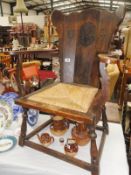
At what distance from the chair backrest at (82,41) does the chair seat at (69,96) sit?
0.12 metres

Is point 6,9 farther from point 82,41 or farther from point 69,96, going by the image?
point 69,96

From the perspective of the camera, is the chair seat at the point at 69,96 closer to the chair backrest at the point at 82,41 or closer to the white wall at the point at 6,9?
the chair backrest at the point at 82,41

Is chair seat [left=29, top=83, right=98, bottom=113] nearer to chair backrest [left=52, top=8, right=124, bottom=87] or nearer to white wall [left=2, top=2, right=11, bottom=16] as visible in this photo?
chair backrest [left=52, top=8, right=124, bottom=87]

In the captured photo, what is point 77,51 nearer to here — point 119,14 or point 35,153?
point 119,14

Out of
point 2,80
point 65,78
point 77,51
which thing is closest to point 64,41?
point 77,51

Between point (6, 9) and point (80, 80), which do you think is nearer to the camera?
point (80, 80)

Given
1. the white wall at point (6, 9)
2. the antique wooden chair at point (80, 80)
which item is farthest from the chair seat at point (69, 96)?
the white wall at point (6, 9)

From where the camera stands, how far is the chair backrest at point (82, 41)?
1.09 meters

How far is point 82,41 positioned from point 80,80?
0.25 metres

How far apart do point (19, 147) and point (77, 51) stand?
2.25 ft

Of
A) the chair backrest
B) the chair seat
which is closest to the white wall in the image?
the chair backrest

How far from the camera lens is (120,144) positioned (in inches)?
40.8

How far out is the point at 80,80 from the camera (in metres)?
1.20

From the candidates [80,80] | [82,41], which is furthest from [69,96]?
[82,41]
